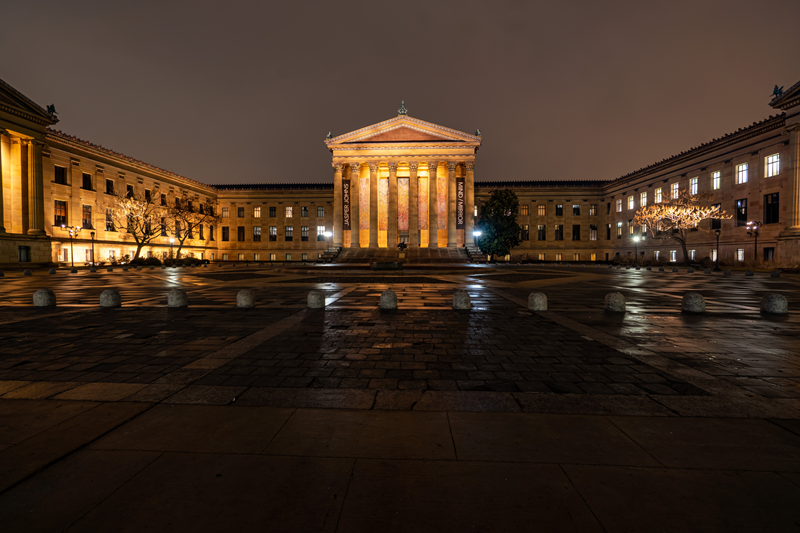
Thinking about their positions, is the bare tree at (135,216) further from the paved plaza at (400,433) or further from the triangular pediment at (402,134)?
the paved plaza at (400,433)

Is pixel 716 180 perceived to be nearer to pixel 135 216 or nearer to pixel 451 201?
pixel 451 201

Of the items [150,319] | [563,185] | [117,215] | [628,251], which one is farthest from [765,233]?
[117,215]

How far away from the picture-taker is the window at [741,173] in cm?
4066

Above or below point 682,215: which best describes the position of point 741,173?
above

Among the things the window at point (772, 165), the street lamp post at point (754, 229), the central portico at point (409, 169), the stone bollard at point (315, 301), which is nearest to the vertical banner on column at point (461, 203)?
the central portico at point (409, 169)

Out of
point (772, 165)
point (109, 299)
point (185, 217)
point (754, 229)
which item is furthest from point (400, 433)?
point (185, 217)

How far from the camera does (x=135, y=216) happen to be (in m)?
47.9

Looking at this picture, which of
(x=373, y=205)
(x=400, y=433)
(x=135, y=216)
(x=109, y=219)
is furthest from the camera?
(x=373, y=205)

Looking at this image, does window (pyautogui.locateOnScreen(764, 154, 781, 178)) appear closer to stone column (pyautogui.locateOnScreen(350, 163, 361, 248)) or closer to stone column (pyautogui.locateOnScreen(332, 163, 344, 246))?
stone column (pyautogui.locateOnScreen(350, 163, 361, 248))

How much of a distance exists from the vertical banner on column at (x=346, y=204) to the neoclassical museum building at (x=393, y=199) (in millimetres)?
168

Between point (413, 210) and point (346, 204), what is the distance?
10.4 m

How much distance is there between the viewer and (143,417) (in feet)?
13.0

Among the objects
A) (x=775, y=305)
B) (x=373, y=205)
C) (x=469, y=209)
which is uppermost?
(x=373, y=205)

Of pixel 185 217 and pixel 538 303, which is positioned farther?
pixel 185 217
